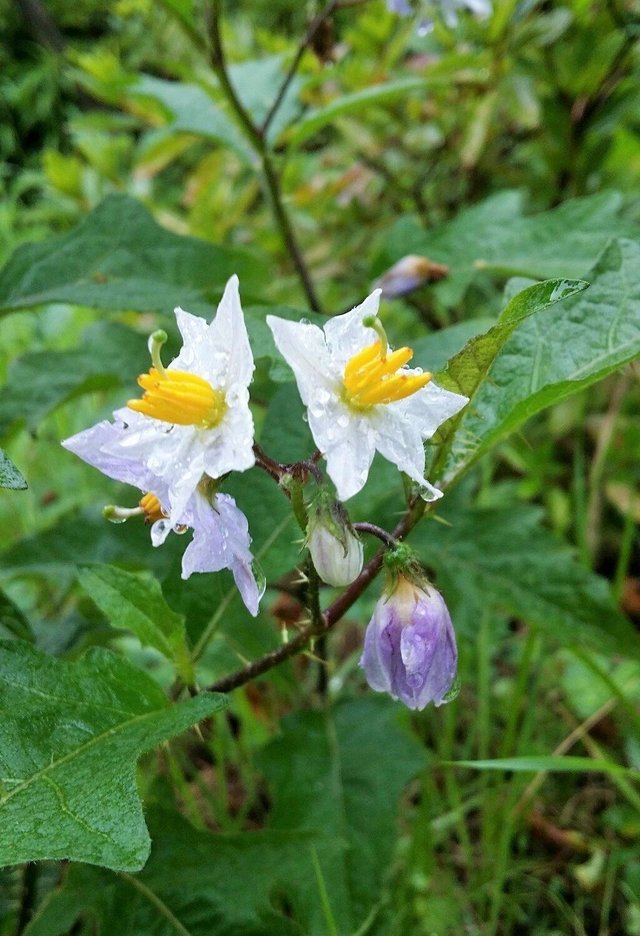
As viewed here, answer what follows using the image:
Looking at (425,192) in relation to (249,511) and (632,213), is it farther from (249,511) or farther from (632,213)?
(249,511)

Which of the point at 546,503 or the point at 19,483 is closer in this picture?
the point at 19,483

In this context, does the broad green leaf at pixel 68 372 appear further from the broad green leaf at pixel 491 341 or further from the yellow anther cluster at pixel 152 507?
the broad green leaf at pixel 491 341

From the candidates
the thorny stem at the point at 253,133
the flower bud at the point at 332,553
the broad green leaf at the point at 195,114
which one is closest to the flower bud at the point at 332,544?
the flower bud at the point at 332,553

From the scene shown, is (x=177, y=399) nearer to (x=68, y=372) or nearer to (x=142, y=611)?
(x=142, y=611)

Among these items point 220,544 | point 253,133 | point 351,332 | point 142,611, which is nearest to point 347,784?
point 142,611

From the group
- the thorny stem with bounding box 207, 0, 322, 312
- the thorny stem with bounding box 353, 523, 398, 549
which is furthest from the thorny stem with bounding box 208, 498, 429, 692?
the thorny stem with bounding box 207, 0, 322, 312

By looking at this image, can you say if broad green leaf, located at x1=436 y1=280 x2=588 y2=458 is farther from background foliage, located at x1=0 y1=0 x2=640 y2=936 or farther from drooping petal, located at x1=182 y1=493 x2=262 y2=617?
drooping petal, located at x1=182 y1=493 x2=262 y2=617

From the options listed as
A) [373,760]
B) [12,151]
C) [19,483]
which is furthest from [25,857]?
[12,151]

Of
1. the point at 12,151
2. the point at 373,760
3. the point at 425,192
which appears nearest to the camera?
the point at 373,760
